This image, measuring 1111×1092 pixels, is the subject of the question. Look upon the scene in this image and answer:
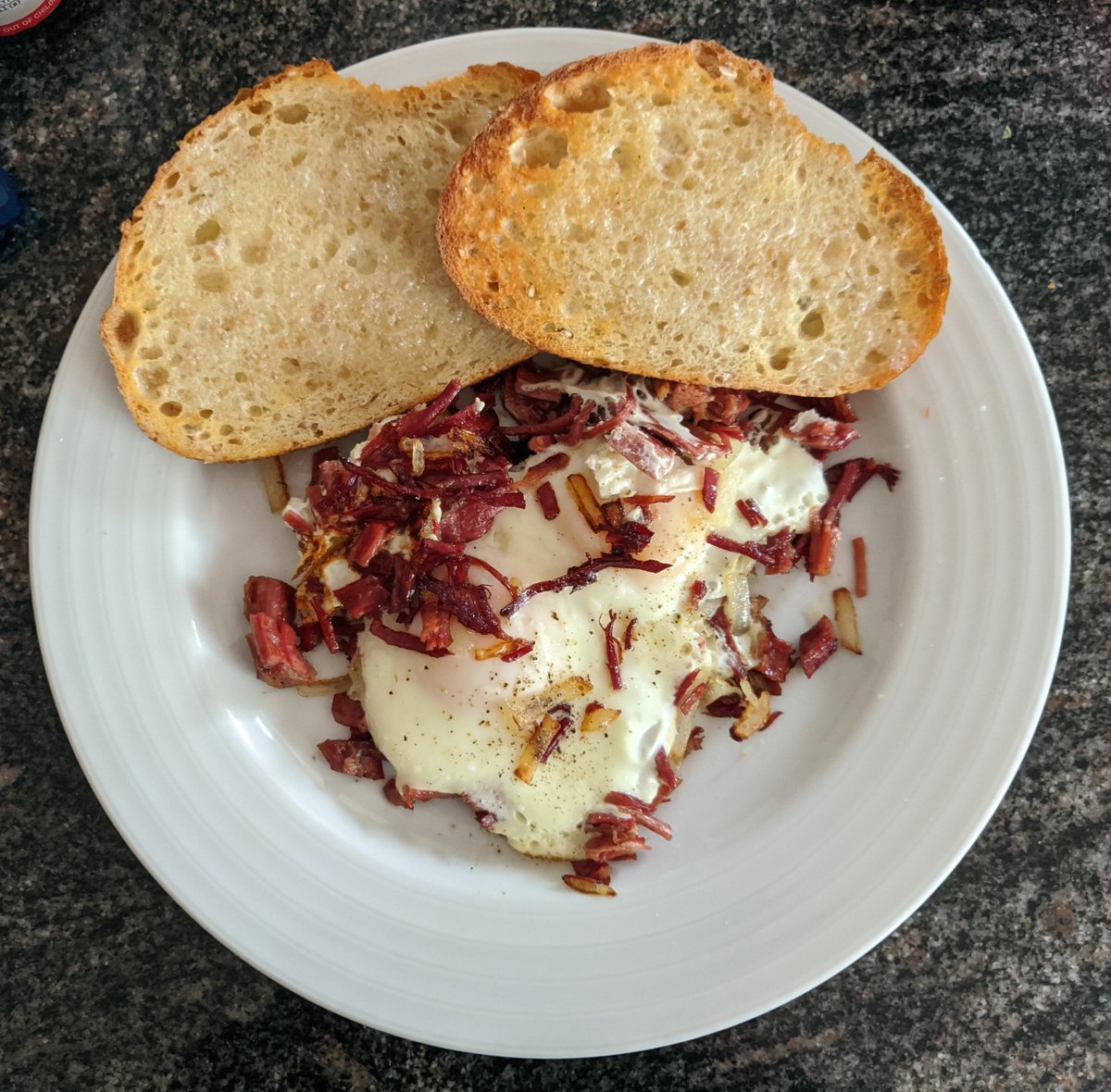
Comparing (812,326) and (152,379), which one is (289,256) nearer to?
(152,379)

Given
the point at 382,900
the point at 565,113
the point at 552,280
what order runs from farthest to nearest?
the point at 382,900 < the point at 552,280 < the point at 565,113

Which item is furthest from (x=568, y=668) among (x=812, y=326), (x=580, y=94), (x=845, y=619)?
(x=580, y=94)

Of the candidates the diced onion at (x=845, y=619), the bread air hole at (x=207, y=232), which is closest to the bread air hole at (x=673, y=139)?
the bread air hole at (x=207, y=232)

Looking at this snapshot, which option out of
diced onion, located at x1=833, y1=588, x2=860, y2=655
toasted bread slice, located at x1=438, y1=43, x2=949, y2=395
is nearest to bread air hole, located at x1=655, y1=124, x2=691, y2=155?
toasted bread slice, located at x1=438, y1=43, x2=949, y2=395

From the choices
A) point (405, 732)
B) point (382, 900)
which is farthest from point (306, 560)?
point (382, 900)

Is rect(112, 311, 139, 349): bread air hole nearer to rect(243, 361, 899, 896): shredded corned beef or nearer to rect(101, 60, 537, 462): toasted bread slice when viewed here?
rect(101, 60, 537, 462): toasted bread slice

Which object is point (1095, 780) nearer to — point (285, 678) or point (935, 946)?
point (935, 946)
